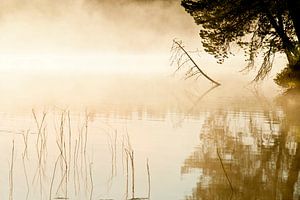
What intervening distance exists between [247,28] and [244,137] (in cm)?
1496

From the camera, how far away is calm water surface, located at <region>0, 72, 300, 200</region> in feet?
37.5

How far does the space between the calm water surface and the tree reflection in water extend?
2 cm

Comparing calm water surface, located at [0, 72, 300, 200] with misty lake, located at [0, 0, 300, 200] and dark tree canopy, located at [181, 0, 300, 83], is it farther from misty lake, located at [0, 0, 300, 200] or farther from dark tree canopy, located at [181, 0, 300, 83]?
dark tree canopy, located at [181, 0, 300, 83]

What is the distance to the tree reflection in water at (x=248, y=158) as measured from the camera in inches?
452

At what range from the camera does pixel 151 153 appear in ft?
48.3

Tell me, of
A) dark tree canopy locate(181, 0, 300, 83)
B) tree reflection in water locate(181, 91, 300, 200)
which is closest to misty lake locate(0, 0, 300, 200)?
tree reflection in water locate(181, 91, 300, 200)

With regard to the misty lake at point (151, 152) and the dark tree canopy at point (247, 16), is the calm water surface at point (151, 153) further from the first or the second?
the dark tree canopy at point (247, 16)

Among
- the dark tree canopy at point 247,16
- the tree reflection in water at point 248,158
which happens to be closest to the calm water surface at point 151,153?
the tree reflection in water at point 248,158

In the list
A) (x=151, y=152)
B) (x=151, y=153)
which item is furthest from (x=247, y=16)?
(x=151, y=153)

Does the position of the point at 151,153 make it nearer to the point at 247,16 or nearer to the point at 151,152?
the point at 151,152

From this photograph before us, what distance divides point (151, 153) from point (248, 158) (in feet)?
6.37

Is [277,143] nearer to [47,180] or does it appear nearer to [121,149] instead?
[121,149]

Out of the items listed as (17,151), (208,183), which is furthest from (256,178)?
(17,151)

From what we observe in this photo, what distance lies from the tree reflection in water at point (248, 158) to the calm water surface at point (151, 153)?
0.02 meters
